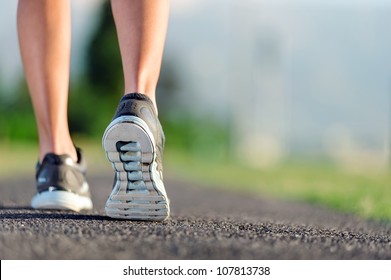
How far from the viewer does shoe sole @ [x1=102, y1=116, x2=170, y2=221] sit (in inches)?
91.7

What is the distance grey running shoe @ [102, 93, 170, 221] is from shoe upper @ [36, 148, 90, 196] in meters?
0.63

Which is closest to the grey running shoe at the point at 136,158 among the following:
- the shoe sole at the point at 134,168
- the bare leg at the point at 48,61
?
the shoe sole at the point at 134,168

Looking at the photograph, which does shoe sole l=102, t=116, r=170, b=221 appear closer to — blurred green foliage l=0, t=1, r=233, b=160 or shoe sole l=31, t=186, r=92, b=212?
shoe sole l=31, t=186, r=92, b=212

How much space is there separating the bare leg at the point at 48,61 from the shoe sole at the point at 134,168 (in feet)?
2.42

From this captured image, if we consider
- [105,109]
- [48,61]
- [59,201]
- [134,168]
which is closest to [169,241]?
[134,168]

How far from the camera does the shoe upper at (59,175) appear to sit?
3.04 m

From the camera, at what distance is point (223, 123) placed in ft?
108

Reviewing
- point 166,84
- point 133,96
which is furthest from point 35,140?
point 133,96

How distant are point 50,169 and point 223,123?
30.0 metres

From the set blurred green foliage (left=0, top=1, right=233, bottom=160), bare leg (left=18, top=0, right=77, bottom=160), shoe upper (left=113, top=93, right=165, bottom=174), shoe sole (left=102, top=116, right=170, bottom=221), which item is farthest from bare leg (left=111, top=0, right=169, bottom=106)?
blurred green foliage (left=0, top=1, right=233, bottom=160)

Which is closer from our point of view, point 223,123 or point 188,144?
point 188,144

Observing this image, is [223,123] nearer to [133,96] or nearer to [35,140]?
[35,140]

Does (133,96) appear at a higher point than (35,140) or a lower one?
lower

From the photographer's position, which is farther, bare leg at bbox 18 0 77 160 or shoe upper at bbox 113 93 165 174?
bare leg at bbox 18 0 77 160
